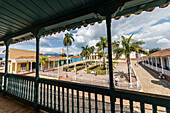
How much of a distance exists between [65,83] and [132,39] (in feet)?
35.3

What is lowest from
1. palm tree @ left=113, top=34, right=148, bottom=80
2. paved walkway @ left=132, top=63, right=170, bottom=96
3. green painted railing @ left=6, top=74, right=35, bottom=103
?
paved walkway @ left=132, top=63, right=170, bottom=96

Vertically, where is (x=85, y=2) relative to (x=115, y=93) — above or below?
above

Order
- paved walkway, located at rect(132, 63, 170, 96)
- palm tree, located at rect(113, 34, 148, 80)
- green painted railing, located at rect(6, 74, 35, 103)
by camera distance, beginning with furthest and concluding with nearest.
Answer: palm tree, located at rect(113, 34, 148, 80) < paved walkway, located at rect(132, 63, 170, 96) < green painted railing, located at rect(6, 74, 35, 103)

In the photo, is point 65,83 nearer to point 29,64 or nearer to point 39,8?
point 39,8

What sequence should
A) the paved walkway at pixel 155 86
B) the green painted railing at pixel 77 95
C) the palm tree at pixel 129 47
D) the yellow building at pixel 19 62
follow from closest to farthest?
the green painted railing at pixel 77 95 < the paved walkway at pixel 155 86 < the palm tree at pixel 129 47 < the yellow building at pixel 19 62

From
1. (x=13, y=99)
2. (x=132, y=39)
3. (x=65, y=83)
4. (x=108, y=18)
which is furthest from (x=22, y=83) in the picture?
(x=132, y=39)

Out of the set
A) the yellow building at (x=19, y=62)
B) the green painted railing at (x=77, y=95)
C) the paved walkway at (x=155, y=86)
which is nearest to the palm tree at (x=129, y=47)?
the paved walkway at (x=155, y=86)

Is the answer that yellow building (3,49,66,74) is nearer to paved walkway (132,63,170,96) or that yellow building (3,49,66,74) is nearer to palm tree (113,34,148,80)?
palm tree (113,34,148,80)

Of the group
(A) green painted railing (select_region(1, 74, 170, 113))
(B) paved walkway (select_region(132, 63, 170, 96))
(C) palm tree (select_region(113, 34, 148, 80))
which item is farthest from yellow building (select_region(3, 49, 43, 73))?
(B) paved walkway (select_region(132, 63, 170, 96))

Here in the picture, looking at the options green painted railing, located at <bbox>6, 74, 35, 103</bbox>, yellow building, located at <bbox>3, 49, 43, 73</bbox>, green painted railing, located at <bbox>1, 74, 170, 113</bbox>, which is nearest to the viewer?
green painted railing, located at <bbox>1, 74, 170, 113</bbox>

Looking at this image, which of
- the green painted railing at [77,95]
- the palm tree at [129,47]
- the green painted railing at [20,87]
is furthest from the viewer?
the palm tree at [129,47]

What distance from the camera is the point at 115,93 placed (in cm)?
130

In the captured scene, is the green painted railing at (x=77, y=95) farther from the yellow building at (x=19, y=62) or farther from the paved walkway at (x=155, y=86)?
the yellow building at (x=19, y=62)

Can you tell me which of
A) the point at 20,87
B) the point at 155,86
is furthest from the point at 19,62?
the point at 155,86
